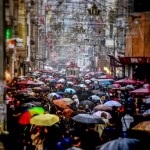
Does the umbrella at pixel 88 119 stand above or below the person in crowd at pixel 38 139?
above

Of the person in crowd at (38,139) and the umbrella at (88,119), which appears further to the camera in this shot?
the umbrella at (88,119)

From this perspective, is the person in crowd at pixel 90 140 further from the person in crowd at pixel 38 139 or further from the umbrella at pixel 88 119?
the person in crowd at pixel 38 139

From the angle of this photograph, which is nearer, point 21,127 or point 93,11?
point 21,127

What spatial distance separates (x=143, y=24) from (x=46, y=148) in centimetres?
2897

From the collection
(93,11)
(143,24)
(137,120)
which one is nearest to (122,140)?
(137,120)

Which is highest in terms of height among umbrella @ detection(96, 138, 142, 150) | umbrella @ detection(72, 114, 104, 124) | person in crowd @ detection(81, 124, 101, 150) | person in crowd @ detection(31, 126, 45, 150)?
umbrella @ detection(96, 138, 142, 150)

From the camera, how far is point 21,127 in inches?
669

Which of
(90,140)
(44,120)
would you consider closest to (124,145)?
(90,140)

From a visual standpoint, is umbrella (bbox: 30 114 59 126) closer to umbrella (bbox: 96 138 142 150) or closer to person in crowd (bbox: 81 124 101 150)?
person in crowd (bbox: 81 124 101 150)

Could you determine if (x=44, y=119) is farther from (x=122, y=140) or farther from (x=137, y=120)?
(x=122, y=140)

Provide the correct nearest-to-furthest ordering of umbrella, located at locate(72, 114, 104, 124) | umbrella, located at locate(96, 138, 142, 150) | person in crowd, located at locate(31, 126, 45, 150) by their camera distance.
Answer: umbrella, located at locate(96, 138, 142, 150) → person in crowd, located at locate(31, 126, 45, 150) → umbrella, located at locate(72, 114, 104, 124)

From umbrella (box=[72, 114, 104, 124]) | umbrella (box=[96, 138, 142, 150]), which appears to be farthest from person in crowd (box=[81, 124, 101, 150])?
umbrella (box=[96, 138, 142, 150])

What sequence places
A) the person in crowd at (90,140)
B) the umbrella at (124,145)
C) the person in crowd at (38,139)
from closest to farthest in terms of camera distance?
the umbrella at (124,145) → the person in crowd at (90,140) → the person in crowd at (38,139)

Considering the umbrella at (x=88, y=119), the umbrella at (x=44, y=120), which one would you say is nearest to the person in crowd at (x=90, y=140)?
the umbrella at (x=88, y=119)
